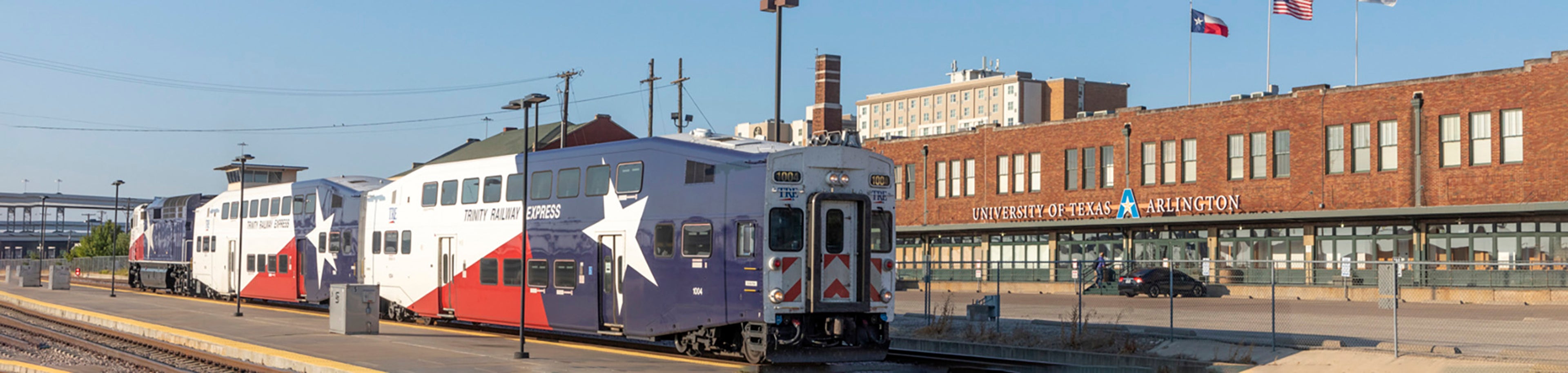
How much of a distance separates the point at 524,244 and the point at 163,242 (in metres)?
32.6

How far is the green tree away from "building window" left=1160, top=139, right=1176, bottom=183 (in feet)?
259

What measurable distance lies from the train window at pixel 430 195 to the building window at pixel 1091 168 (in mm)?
32519

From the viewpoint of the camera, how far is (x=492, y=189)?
23984 millimetres

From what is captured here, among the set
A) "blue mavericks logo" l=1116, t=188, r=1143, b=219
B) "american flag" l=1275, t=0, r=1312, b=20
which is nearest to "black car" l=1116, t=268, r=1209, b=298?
"blue mavericks logo" l=1116, t=188, r=1143, b=219

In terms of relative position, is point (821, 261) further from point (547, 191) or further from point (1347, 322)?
point (1347, 322)

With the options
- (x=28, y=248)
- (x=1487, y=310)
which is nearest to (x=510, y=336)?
(x=1487, y=310)

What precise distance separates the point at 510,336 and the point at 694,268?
6.96 metres

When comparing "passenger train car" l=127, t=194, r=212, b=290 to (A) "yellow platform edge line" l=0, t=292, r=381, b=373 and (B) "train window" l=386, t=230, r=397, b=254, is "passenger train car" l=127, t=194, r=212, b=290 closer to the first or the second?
(A) "yellow platform edge line" l=0, t=292, r=381, b=373

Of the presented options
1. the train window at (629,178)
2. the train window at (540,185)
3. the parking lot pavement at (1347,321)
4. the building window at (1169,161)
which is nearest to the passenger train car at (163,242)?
the train window at (540,185)

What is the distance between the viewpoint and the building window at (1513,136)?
38688 millimetres

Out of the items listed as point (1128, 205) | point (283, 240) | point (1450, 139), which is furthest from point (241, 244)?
point (1450, 139)

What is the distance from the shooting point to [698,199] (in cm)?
1923

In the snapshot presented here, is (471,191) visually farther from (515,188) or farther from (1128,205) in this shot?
(1128,205)

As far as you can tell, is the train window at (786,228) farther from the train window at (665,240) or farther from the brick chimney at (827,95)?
the brick chimney at (827,95)
